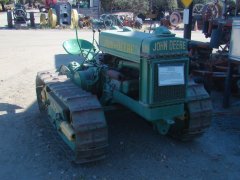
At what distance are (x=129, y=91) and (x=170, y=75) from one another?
1.99ft

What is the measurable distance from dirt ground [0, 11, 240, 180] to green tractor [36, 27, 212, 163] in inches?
9.2

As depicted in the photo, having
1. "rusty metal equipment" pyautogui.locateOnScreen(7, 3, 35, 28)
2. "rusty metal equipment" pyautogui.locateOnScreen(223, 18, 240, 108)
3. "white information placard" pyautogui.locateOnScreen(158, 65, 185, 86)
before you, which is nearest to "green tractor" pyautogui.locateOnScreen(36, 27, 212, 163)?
"white information placard" pyautogui.locateOnScreen(158, 65, 185, 86)

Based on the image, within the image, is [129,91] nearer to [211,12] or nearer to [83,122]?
[83,122]

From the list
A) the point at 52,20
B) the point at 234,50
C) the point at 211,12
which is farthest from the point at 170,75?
the point at 52,20

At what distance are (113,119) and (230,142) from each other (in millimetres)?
1730

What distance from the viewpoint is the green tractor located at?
12.3ft

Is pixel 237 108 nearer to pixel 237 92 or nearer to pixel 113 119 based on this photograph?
pixel 237 92

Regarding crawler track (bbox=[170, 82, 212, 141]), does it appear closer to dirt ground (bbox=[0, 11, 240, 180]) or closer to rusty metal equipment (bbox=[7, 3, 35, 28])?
dirt ground (bbox=[0, 11, 240, 180])

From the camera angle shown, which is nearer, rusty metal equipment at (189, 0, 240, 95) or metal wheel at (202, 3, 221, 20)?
rusty metal equipment at (189, 0, 240, 95)

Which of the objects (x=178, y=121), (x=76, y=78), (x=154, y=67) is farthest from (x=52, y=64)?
(x=154, y=67)

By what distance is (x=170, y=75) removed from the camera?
3.81 metres

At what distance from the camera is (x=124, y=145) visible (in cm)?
474

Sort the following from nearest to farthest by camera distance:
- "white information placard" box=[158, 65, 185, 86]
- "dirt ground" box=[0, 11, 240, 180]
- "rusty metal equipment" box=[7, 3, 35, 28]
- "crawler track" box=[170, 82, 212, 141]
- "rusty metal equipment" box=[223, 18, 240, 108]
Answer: "white information placard" box=[158, 65, 185, 86] → "dirt ground" box=[0, 11, 240, 180] → "crawler track" box=[170, 82, 212, 141] → "rusty metal equipment" box=[223, 18, 240, 108] → "rusty metal equipment" box=[7, 3, 35, 28]

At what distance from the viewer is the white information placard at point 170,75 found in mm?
3740
